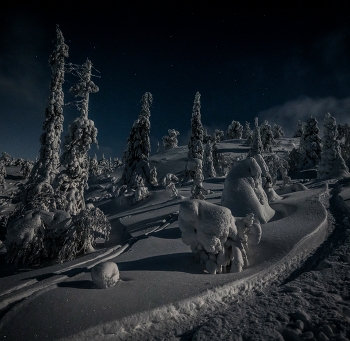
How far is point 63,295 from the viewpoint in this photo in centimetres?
455

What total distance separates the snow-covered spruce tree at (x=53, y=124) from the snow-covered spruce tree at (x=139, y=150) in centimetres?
1336

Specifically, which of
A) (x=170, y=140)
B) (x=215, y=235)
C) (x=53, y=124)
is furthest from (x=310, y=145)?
(x=53, y=124)

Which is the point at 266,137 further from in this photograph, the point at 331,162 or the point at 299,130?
the point at 299,130

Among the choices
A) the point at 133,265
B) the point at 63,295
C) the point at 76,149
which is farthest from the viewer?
the point at 76,149

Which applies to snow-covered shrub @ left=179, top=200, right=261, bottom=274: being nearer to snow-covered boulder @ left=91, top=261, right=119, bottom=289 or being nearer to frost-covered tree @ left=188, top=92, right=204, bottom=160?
snow-covered boulder @ left=91, top=261, right=119, bottom=289

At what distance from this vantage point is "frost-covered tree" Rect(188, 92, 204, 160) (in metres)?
32.0

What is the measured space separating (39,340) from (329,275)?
277 inches

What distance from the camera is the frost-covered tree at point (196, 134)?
31994 millimetres

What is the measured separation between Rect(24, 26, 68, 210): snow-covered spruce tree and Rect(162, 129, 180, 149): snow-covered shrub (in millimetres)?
49492

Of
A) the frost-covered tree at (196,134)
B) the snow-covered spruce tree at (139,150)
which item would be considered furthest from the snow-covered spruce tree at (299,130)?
the snow-covered spruce tree at (139,150)

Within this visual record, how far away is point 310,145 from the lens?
3859cm

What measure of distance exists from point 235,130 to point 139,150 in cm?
6105

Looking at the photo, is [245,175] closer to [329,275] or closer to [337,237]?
[337,237]

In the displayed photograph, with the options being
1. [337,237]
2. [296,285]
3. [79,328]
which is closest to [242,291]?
[296,285]
